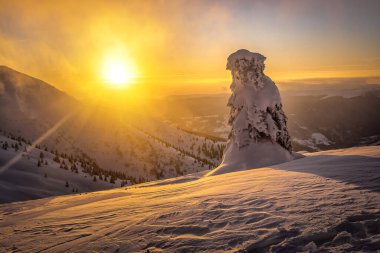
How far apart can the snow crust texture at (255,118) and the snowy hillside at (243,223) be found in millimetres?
10708

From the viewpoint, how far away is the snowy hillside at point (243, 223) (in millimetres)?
3746

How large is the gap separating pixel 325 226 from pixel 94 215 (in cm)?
580

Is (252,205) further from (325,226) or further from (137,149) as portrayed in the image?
(137,149)

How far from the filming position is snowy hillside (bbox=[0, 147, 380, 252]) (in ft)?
12.3

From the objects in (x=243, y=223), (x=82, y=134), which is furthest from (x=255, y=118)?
(x=82, y=134)

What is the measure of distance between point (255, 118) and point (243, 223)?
→ 1428 cm

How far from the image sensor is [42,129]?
136 feet

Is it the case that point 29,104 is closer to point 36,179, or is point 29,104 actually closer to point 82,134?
point 82,134

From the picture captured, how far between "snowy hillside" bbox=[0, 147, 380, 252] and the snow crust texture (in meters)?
10.7

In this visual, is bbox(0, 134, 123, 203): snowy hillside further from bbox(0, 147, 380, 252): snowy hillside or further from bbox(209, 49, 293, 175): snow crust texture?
bbox(209, 49, 293, 175): snow crust texture

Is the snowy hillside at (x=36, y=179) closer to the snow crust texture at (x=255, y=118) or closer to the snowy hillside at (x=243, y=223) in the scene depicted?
the snowy hillside at (x=243, y=223)

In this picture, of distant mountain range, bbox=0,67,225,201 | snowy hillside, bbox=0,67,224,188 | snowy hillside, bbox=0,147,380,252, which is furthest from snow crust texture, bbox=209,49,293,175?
snowy hillside, bbox=0,67,224,188

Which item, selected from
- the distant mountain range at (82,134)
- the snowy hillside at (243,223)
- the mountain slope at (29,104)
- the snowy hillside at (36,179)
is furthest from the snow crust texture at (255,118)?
the mountain slope at (29,104)

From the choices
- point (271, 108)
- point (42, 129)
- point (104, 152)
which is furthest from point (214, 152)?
point (271, 108)
